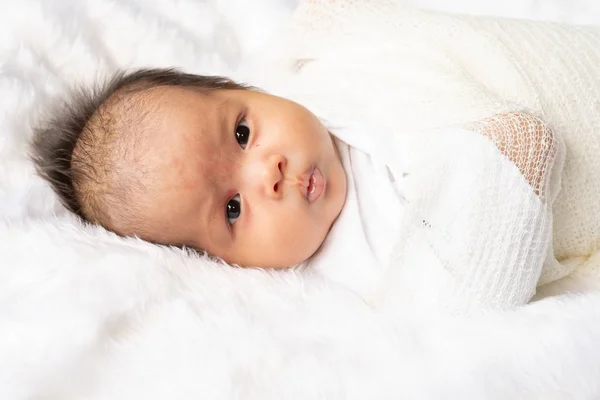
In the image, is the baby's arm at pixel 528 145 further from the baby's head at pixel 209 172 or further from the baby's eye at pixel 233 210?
the baby's eye at pixel 233 210

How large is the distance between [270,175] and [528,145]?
1.63ft

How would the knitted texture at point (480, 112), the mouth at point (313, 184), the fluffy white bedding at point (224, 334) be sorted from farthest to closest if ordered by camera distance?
the mouth at point (313, 184) < the knitted texture at point (480, 112) < the fluffy white bedding at point (224, 334)

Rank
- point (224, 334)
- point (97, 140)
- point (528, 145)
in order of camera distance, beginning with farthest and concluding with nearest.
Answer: point (97, 140) < point (528, 145) < point (224, 334)

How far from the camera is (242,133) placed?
1.40 metres

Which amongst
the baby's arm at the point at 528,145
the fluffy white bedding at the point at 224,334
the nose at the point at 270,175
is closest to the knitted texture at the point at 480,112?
the baby's arm at the point at 528,145

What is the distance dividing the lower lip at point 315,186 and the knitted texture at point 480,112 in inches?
6.8

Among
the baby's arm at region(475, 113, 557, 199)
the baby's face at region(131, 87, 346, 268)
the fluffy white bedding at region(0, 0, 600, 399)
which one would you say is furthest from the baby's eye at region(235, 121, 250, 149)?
the baby's arm at region(475, 113, 557, 199)

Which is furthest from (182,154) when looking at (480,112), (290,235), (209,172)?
(480,112)

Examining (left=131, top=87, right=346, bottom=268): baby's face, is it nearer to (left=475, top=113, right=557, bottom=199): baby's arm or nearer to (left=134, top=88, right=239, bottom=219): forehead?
(left=134, top=88, right=239, bottom=219): forehead

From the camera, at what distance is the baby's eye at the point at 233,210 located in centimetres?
138

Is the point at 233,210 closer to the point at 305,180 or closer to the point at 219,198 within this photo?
the point at 219,198

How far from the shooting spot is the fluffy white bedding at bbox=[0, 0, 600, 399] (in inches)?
40.9

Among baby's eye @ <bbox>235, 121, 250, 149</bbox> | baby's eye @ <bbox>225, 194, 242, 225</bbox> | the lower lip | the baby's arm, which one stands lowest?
baby's eye @ <bbox>225, 194, 242, 225</bbox>

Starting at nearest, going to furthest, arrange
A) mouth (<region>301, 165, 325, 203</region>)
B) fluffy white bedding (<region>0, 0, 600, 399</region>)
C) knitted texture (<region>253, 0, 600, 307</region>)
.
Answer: fluffy white bedding (<region>0, 0, 600, 399</region>) → knitted texture (<region>253, 0, 600, 307</region>) → mouth (<region>301, 165, 325, 203</region>)
